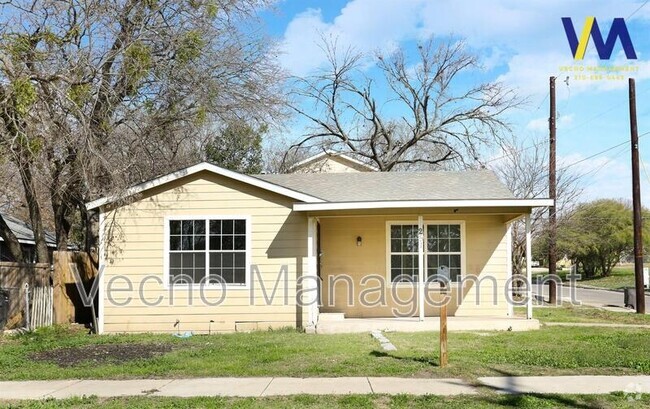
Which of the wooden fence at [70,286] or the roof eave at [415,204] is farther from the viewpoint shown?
the wooden fence at [70,286]

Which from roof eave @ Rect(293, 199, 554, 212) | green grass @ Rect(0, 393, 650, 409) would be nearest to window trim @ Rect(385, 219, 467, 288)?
roof eave @ Rect(293, 199, 554, 212)

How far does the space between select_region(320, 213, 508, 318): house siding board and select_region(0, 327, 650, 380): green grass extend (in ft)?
6.95

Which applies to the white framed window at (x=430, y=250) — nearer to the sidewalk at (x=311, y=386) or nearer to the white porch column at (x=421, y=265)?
the white porch column at (x=421, y=265)

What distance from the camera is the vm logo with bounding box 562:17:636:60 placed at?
14766 millimetres

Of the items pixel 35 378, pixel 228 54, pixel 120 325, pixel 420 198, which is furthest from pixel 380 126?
pixel 35 378

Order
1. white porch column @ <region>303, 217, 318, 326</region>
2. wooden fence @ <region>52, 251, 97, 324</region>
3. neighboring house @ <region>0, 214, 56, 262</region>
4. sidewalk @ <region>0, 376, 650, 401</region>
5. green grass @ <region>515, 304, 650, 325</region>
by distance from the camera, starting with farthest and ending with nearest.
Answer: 1. neighboring house @ <region>0, 214, 56, 262</region>
2. green grass @ <region>515, 304, 650, 325</region>
3. wooden fence @ <region>52, 251, 97, 324</region>
4. white porch column @ <region>303, 217, 318, 326</region>
5. sidewalk @ <region>0, 376, 650, 401</region>

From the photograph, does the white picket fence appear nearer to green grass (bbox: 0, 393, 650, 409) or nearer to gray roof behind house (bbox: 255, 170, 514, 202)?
gray roof behind house (bbox: 255, 170, 514, 202)

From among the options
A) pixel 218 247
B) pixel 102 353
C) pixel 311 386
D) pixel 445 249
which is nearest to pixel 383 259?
pixel 445 249

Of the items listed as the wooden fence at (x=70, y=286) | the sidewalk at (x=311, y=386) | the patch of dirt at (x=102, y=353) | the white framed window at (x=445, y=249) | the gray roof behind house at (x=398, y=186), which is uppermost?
the gray roof behind house at (x=398, y=186)

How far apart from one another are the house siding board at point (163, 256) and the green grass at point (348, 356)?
2.52 ft

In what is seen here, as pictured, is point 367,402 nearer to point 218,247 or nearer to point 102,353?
point 102,353

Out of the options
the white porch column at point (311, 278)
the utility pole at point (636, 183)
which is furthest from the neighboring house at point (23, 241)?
the utility pole at point (636, 183)

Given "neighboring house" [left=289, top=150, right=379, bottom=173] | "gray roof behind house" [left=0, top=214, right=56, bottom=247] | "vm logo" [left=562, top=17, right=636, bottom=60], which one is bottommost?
"gray roof behind house" [left=0, top=214, right=56, bottom=247]

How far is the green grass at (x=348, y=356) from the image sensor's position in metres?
8.84
